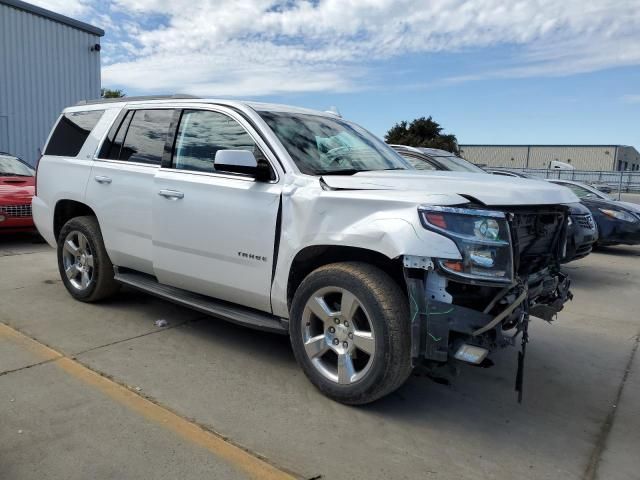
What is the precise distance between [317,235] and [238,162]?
73 cm

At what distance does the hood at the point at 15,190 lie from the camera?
828cm

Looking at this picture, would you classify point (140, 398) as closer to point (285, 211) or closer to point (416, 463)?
point (285, 211)

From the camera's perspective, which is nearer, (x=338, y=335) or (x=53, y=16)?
(x=338, y=335)

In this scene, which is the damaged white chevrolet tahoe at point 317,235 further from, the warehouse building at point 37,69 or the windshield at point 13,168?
the warehouse building at point 37,69

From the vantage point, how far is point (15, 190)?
8.49m

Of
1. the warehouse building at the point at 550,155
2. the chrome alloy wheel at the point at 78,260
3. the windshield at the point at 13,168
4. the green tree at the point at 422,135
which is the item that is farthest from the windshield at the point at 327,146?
the warehouse building at the point at 550,155

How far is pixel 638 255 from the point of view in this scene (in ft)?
34.7

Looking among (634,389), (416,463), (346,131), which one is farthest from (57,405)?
(634,389)

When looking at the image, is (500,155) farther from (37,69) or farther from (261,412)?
(261,412)

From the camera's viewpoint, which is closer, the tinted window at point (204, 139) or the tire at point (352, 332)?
the tire at point (352, 332)

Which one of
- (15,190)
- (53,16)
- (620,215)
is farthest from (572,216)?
(53,16)

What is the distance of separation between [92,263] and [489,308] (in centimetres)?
369

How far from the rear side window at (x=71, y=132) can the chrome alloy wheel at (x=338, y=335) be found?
10.4 feet

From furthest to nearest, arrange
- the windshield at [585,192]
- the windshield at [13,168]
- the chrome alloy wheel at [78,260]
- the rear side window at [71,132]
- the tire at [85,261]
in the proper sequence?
1. the windshield at [585,192]
2. the windshield at [13,168]
3. the rear side window at [71,132]
4. the chrome alloy wheel at [78,260]
5. the tire at [85,261]
